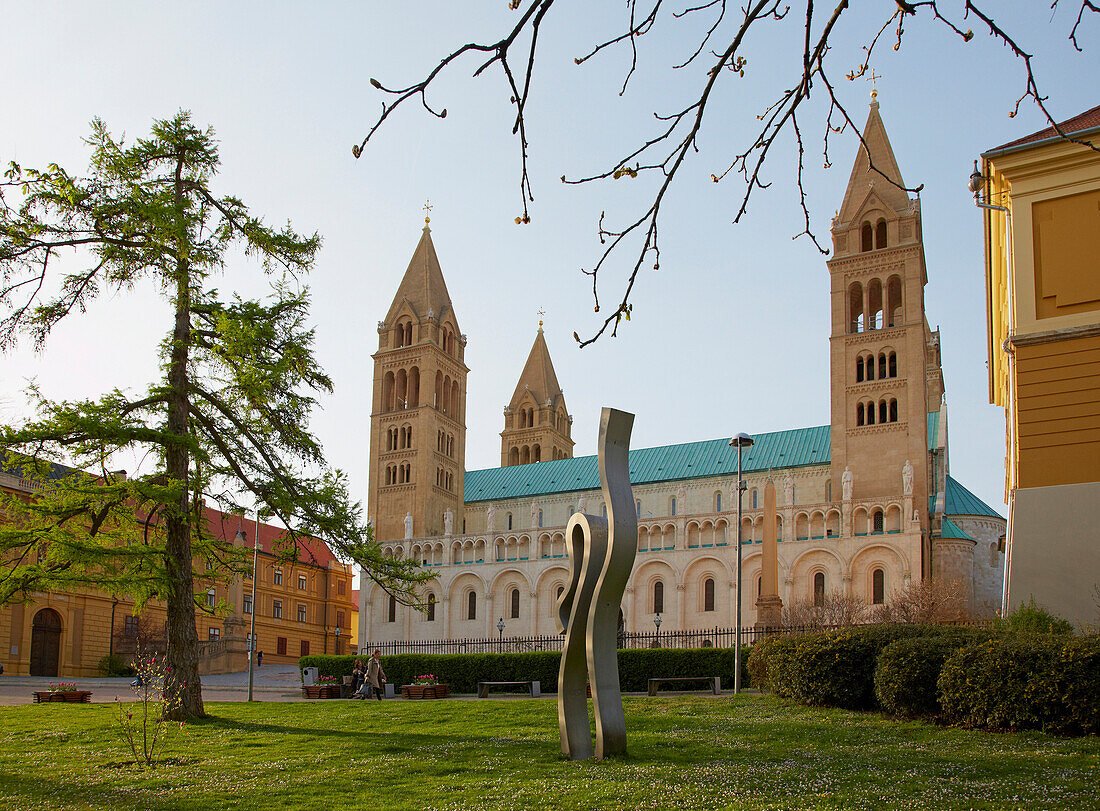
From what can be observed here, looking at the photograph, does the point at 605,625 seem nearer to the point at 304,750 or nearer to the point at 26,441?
the point at 304,750

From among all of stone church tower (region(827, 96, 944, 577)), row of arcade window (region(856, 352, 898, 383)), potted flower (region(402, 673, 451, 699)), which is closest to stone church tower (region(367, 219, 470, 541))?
stone church tower (region(827, 96, 944, 577))

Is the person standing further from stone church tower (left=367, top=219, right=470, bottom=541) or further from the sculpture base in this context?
stone church tower (left=367, top=219, right=470, bottom=541)

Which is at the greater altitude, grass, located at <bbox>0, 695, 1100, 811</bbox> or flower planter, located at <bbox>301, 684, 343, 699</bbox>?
grass, located at <bbox>0, 695, 1100, 811</bbox>

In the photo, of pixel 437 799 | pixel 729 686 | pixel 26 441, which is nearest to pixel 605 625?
pixel 437 799

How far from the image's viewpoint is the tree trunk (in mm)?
17766

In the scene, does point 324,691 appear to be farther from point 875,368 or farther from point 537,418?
point 537,418

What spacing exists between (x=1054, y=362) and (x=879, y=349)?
40570mm

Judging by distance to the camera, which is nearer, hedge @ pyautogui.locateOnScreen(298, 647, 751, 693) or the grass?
the grass

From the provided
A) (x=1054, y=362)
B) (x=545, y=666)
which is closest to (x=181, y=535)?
(x=545, y=666)

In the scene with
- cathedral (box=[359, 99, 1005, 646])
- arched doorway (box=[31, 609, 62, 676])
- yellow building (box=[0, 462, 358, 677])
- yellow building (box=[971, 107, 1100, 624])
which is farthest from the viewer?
cathedral (box=[359, 99, 1005, 646])

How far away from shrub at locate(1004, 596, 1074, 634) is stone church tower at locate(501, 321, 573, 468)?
225 feet

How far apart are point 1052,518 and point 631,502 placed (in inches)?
340

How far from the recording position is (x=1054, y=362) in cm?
1695

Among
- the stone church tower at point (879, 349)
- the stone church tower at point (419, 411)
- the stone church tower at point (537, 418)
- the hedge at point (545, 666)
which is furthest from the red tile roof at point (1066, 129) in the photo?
the stone church tower at point (537, 418)
